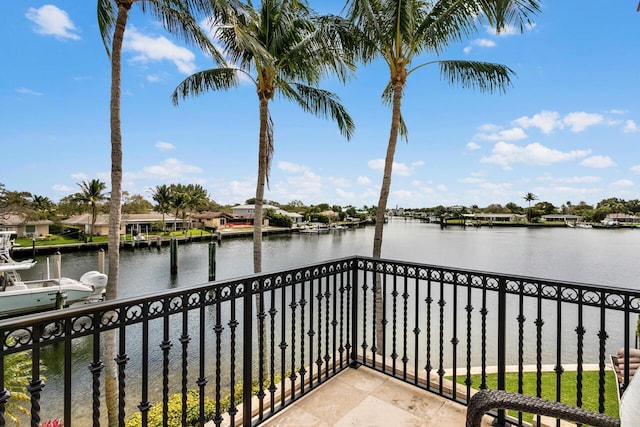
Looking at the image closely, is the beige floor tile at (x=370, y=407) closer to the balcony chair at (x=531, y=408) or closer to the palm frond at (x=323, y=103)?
the balcony chair at (x=531, y=408)

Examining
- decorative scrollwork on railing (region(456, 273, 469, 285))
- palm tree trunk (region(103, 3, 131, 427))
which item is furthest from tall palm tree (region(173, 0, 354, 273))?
decorative scrollwork on railing (region(456, 273, 469, 285))

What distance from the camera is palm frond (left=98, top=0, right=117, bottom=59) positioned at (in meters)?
5.12

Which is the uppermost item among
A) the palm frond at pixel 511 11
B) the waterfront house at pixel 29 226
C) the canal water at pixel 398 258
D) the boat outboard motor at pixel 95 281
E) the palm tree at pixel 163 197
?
the palm frond at pixel 511 11

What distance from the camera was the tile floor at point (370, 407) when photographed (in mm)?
2236

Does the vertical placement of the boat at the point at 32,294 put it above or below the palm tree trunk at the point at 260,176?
below

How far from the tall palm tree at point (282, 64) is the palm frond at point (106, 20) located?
5.86 feet

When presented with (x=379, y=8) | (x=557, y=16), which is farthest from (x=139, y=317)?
(x=557, y=16)

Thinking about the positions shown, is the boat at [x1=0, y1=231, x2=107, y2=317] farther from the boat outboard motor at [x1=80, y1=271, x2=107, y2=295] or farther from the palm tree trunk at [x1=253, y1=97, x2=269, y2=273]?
the palm tree trunk at [x1=253, y1=97, x2=269, y2=273]

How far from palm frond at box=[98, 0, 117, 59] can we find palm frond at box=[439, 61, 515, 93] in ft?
20.3

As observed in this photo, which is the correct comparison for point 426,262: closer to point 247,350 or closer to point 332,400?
point 332,400

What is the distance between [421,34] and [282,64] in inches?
123

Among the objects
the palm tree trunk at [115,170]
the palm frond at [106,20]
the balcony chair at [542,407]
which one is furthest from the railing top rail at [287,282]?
the palm frond at [106,20]

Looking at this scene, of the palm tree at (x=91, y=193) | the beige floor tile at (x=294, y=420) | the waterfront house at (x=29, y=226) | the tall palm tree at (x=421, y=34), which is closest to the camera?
the beige floor tile at (x=294, y=420)

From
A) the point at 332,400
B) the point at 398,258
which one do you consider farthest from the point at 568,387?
the point at 398,258
